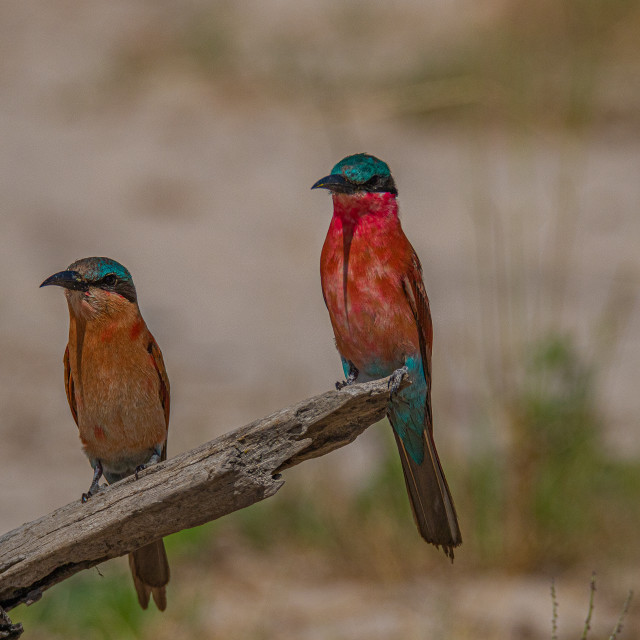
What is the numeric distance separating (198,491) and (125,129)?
9822mm

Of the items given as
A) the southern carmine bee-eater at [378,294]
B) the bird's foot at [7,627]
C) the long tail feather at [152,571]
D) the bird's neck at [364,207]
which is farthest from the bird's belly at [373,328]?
the bird's foot at [7,627]

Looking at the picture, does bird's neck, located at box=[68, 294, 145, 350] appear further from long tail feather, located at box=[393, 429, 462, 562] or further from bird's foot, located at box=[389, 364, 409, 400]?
long tail feather, located at box=[393, 429, 462, 562]

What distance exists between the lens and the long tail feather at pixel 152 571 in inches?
148

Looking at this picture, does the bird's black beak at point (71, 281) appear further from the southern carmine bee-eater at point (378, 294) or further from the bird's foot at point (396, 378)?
the bird's foot at point (396, 378)

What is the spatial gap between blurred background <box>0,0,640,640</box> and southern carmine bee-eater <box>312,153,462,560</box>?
0.95 meters

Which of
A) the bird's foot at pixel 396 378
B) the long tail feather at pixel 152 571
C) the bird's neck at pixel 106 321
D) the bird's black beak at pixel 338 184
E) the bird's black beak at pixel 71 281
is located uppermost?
the bird's black beak at pixel 338 184

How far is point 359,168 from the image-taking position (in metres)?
3.56

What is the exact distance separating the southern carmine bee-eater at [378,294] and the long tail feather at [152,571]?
84 cm

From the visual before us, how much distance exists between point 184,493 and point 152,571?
2.79 ft

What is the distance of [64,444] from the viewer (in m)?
8.55

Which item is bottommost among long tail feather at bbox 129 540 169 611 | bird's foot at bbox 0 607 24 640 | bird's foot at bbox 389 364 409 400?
bird's foot at bbox 0 607 24 640

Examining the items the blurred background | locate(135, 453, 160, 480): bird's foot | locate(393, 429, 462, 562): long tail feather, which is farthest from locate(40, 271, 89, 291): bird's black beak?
the blurred background

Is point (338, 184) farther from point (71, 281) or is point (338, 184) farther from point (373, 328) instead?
point (71, 281)

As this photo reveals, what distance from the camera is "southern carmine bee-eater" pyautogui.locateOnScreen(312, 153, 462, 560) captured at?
3.60 meters
